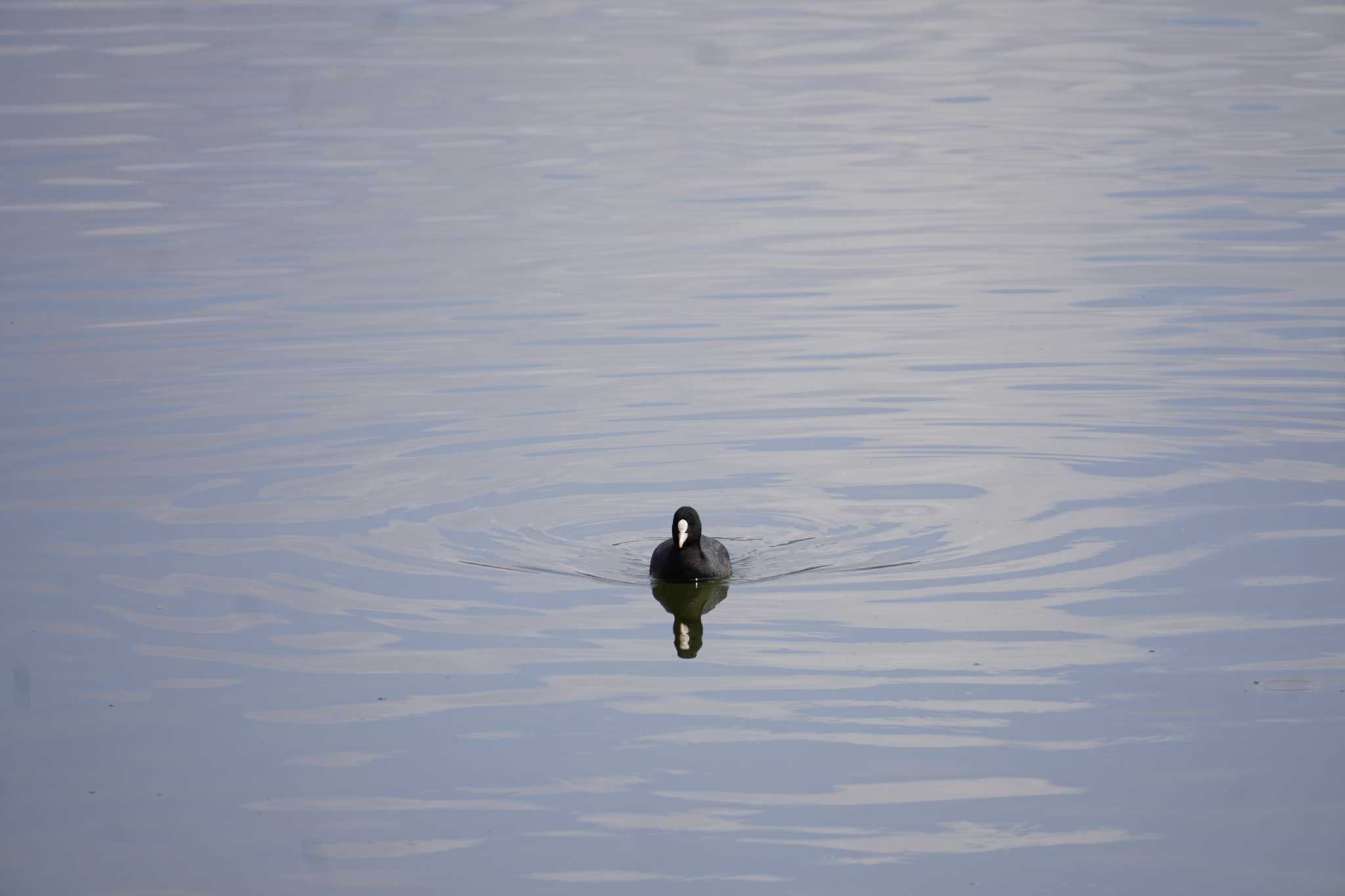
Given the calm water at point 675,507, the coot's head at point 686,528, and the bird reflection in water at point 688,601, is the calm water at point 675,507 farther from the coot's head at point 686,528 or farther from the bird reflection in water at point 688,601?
the coot's head at point 686,528

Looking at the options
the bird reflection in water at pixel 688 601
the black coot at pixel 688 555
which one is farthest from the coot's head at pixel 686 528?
the bird reflection in water at pixel 688 601

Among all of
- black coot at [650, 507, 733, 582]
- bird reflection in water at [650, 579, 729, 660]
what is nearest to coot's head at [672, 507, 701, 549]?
black coot at [650, 507, 733, 582]

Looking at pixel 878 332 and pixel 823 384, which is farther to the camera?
pixel 878 332

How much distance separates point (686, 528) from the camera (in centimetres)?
1230

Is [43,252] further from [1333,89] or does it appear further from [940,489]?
[1333,89]

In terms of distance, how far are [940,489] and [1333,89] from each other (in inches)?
923

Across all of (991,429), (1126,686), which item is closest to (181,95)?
(991,429)

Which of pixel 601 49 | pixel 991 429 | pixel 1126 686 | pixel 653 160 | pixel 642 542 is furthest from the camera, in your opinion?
pixel 601 49

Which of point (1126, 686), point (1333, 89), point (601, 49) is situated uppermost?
point (601, 49)

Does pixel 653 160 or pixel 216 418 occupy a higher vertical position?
pixel 653 160

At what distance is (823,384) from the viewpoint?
17844mm

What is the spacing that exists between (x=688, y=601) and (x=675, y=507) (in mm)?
2089

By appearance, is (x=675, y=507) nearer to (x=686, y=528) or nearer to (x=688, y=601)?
(x=686, y=528)

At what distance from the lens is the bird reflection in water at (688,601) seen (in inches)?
461
